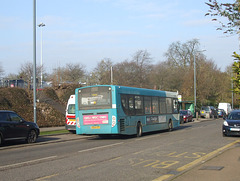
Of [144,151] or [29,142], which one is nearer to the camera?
[144,151]

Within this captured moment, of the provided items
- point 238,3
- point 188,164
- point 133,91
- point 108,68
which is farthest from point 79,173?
point 108,68

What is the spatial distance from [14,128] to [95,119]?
14.7 feet

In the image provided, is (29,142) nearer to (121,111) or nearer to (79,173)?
(121,111)

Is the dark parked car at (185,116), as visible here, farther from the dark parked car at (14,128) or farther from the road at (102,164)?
the road at (102,164)

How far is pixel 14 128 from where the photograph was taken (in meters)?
16.2

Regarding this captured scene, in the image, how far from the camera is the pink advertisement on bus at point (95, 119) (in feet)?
60.7

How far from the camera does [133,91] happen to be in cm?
2069

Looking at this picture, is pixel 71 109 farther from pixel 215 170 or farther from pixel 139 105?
pixel 215 170

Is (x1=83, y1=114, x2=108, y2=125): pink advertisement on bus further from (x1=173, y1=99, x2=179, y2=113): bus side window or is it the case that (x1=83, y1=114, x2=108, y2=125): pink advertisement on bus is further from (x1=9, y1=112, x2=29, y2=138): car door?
(x1=173, y1=99, x2=179, y2=113): bus side window

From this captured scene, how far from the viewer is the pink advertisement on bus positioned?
18.5m

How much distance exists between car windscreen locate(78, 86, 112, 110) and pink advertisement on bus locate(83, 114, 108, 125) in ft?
1.63

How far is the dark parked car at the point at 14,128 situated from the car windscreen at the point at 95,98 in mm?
3106

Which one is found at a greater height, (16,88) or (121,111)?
(16,88)

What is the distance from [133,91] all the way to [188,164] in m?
10.7
